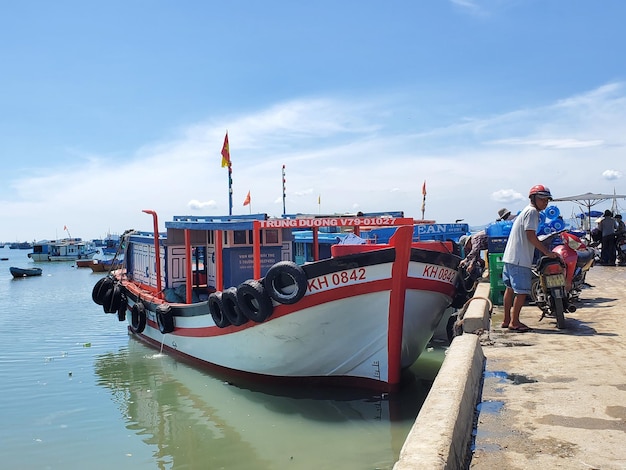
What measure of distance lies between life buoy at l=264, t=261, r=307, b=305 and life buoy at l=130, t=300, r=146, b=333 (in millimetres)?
5992

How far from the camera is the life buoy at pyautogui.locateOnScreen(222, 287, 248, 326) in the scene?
848cm

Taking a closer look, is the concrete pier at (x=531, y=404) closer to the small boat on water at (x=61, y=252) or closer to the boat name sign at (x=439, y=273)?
the boat name sign at (x=439, y=273)

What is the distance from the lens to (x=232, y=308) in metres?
8.76

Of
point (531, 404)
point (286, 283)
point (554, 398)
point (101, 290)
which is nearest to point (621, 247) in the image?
point (286, 283)

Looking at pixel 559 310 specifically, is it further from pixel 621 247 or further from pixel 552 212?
pixel 621 247

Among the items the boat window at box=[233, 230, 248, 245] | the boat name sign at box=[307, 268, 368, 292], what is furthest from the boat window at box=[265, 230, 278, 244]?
the boat name sign at box=[307, 268, 368, 292]

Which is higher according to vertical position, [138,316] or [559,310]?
[559,310]

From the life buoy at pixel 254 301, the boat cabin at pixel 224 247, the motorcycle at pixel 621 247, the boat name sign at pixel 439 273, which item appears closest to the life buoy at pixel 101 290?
the boat cabin at pixel 224 247

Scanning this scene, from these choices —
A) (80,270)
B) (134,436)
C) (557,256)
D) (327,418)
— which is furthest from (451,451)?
(80,270)

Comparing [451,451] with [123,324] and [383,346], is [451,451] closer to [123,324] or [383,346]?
→ [383,346]

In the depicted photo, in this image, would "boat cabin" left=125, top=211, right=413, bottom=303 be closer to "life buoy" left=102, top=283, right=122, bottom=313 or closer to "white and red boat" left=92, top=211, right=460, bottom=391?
"white and red boat" left=92, top=211, right=460, bottom=391

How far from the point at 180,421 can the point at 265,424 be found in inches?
56.9

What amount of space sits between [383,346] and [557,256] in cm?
257

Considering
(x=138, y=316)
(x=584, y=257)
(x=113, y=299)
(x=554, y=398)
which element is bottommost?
(x=138, y=316)
